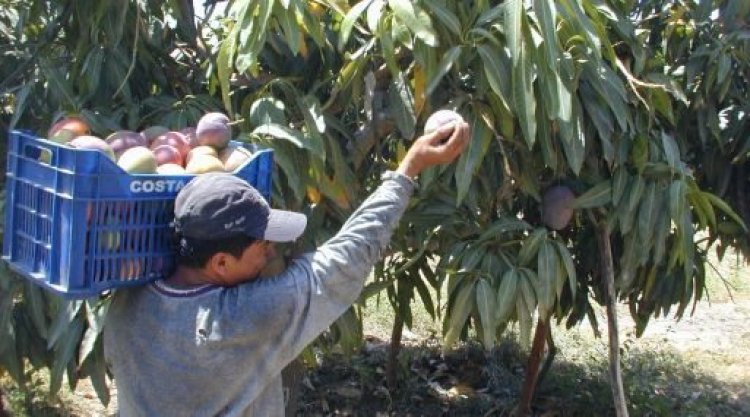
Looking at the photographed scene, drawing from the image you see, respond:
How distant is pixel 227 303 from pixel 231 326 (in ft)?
0.14

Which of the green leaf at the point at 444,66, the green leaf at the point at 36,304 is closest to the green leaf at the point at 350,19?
the green leaf at the point at 444,66

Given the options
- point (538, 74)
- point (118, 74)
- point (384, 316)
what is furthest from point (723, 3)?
point (384, 316)

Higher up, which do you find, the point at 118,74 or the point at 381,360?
the point at 118,74

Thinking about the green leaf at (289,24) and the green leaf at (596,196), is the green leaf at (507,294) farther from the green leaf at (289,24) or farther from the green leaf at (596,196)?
the green leaf at (289,24)

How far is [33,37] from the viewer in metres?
3.56

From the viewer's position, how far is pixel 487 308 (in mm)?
2684

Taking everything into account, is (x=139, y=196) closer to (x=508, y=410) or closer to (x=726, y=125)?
(x=726, y=125)

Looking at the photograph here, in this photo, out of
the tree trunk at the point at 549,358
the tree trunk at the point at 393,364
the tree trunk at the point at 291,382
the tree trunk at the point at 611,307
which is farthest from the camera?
the tree trunk at the point at 393,364

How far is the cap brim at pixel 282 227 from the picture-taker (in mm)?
1772

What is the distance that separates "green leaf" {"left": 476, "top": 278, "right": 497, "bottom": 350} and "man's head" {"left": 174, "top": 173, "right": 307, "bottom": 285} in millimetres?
967

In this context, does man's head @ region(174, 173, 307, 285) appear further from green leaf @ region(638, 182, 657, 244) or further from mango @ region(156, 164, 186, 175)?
green leaf @ region(638, 182, 657, 244)

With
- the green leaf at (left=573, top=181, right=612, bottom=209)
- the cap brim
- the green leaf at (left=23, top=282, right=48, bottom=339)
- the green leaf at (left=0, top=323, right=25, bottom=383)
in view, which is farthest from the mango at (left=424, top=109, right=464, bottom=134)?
the green leaf at (left=0, top=323, right=25, bottom=383)

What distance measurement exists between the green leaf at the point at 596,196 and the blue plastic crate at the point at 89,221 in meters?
1.24

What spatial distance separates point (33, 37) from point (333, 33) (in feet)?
4.29
